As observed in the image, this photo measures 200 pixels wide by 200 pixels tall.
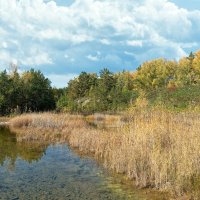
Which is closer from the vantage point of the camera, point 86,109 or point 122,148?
point 122,148

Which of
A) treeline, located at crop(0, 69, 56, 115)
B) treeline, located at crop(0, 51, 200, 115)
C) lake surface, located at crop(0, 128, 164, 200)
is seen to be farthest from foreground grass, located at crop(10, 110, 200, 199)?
treeline, located at crop(0, 69, 56, 115)

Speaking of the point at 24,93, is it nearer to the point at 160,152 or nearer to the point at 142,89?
the point at 142,89

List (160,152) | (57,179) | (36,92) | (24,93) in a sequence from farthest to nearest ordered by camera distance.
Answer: (36,92), (24,93), (57,179), (160,152)

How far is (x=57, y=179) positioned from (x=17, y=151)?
7.26 m

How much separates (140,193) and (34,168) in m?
5.59

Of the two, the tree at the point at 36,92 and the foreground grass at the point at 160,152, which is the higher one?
the tree at the point at 36,92

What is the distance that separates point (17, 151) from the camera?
19797 mm

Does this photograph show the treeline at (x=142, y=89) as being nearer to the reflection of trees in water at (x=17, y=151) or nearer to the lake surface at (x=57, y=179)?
the reflection of trees in water at (x=17, y=151)

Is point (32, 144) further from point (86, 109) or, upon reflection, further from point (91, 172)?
point (86, 109)

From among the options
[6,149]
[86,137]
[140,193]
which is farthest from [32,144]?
[140,193]

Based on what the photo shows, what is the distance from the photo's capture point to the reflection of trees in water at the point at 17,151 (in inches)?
688

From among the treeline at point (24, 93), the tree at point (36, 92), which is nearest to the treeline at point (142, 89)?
the tree at point (36, 92)

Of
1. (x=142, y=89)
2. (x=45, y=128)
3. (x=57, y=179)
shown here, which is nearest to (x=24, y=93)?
(x=45, y=128)

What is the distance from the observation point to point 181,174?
9.79 m
